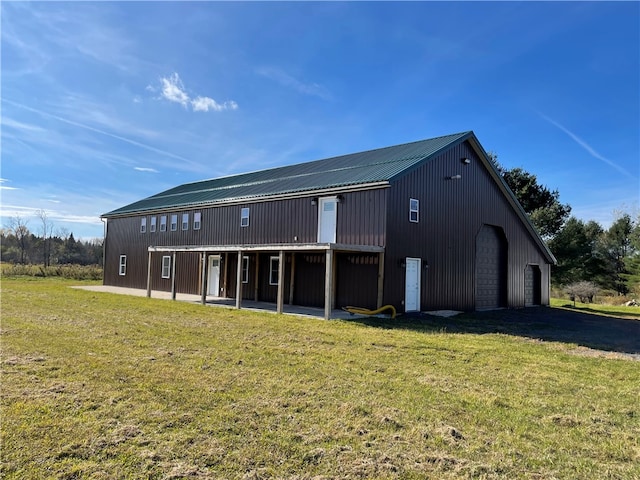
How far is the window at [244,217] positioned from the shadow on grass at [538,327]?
8.77 metres

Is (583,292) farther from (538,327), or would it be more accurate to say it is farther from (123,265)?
(123,265)

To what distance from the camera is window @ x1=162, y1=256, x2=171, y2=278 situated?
2442cm

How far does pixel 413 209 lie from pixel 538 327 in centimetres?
554

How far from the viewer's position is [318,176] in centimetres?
1838

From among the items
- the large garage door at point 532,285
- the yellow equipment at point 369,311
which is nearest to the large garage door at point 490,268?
the large garage door at point 532,285

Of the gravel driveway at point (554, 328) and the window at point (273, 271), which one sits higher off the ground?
the window at point (273, 271)

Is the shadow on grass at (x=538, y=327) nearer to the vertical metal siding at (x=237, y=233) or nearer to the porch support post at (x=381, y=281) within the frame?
the porch support post at (x=381, y=281)

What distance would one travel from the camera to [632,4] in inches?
466

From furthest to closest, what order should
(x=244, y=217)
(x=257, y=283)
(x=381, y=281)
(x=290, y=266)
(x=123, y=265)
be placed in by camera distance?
(x=123, y=265) < (x=244, y=217) < (x=257, y=283) < (x=290, y=266) < (x=381, y=281)

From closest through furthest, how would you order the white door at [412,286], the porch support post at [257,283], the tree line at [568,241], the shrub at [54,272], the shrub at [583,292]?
the white door at [412,286] → the porch support post at [257,283] → the shrub at [583,292] → the shrub at [54,272] → the tree line at [568,241]

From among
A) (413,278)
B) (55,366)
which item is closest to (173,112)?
(413,278)

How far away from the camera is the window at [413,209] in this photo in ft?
49.1

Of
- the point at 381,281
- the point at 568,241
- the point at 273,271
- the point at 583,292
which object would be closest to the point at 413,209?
the point at 381,281

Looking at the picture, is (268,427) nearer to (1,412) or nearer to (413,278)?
(1,412)
